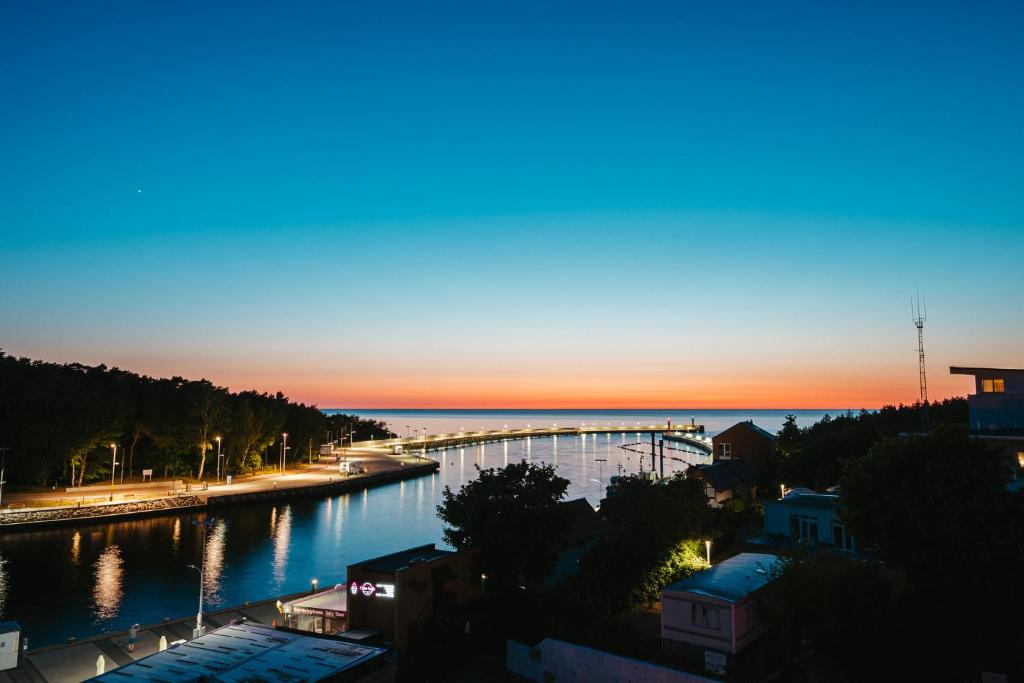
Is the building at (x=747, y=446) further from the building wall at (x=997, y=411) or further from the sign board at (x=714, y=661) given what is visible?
the sign board at (x=714, y=661)

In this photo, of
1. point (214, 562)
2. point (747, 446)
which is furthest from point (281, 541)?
point (747, 446)

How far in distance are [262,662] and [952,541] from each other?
22658 millimetres

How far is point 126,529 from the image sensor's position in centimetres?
5981

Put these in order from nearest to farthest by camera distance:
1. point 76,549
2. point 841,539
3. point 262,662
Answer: point 262,662 → point 841,539 → point 76,549

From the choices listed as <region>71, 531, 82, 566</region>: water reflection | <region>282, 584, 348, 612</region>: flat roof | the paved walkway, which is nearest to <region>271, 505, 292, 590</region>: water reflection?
<region>71, 531, 82, 566</region>: water reflection

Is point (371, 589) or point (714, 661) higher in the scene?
point (371, 589)

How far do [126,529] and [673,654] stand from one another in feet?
186

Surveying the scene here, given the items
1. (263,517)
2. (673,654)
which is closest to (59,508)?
(263,517)

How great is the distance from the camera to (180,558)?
5066 cm

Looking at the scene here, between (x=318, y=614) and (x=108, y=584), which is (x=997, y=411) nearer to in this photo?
(x=318, y=614)

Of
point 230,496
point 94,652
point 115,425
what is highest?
point 115,425

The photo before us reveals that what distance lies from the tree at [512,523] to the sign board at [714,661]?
945 cm

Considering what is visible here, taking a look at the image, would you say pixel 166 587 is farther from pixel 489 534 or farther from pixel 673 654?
pixel 673 654

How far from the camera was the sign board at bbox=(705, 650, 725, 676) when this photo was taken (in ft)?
66.6
